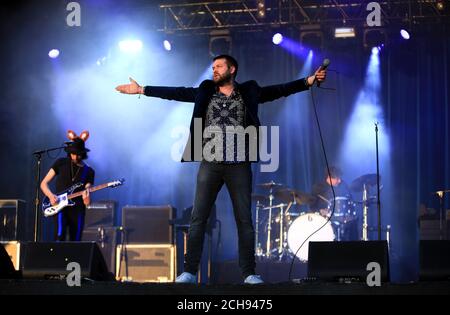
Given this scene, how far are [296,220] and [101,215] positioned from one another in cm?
337

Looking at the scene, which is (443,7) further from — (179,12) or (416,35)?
(179,12)

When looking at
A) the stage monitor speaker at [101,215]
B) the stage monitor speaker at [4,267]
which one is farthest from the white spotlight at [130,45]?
the stage monitor speaker at [4,267]

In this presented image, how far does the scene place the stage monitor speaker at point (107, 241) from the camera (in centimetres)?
1124

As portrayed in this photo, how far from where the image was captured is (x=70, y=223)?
26.6ft

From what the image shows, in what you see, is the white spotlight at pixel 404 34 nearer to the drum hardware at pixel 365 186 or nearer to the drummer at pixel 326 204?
the drum hardware at pixel 365 186

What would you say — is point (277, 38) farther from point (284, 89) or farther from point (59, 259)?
point (59, 259)

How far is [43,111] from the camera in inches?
500

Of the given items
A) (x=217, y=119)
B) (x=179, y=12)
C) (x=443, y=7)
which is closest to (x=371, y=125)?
(x=443, y=7)

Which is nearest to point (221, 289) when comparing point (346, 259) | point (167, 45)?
point (346, 259)

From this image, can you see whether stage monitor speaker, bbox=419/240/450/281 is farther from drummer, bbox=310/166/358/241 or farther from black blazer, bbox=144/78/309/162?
drummer, bbox=310/166/358/241

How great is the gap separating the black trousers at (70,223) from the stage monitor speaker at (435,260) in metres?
4.35

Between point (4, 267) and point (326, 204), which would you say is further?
point (326, 204)

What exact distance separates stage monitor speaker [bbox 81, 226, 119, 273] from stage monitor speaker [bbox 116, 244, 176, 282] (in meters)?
0.11
